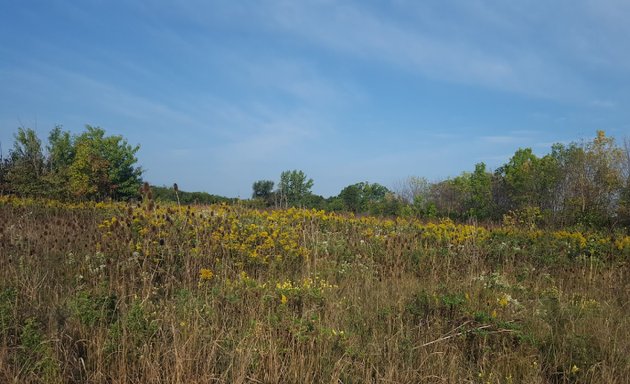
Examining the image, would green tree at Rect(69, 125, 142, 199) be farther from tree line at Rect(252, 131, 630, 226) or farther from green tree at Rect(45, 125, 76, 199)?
tree line at Rect(252, 131, 630, 226)

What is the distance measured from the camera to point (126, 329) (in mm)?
2840

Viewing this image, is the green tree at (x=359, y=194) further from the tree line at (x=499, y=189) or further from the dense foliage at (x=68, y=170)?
the dense foliage at (x=68, y=170)

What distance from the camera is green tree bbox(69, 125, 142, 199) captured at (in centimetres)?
2097

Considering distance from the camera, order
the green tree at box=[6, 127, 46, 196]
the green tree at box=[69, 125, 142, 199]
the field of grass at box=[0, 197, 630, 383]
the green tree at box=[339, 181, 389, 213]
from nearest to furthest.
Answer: the field of grass at box=[0, 197, 630, 383], the green tree at box=[6, 127, 46, 196], the green tree at box=[69, 125, 142, 199], the green tree at box=[339, 181, 389, 213]

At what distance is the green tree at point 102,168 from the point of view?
2097 cm

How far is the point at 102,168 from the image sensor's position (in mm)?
22578

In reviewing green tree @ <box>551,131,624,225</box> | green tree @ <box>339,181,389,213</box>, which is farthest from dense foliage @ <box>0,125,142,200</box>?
green tree @ <box>551,131,624,225</box>

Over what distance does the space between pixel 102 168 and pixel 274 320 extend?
22.5 metres

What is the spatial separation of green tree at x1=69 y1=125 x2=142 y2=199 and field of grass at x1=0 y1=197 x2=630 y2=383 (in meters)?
16.5

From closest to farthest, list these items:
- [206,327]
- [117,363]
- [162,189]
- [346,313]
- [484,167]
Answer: [117,363], [206,327], [346,313], [162,189], [484,167]

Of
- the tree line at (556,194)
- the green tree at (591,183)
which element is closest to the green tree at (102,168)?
the tree line at (556,194)

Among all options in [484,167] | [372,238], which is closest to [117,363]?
[372,238]

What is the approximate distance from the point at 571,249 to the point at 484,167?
32.1 meters

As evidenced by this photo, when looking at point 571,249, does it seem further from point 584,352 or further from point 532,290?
point 584,352
